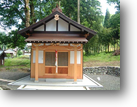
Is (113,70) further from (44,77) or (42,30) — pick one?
(42,30)

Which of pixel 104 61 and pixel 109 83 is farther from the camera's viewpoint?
pixel 104 61

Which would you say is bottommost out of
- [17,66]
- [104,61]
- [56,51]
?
[17,66]

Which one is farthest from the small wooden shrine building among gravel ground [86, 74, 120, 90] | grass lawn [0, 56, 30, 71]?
grass lawn [0, 56, 30, 71]

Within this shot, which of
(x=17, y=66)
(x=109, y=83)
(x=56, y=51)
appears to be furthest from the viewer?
(x=17, y=66)

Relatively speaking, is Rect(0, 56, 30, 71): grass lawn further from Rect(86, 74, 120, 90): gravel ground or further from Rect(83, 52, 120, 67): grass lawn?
Rect(86, 74, 120, 90): gravel ground

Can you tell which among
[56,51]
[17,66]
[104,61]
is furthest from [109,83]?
[17,66]

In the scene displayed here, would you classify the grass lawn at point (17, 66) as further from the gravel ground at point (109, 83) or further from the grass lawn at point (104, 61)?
the gravel ground at point (109, 83)

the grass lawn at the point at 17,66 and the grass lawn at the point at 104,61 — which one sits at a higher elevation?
the grass lawn at the point at 104,61

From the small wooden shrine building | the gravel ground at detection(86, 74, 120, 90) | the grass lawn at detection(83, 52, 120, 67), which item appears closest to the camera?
the gravel ground at detection(86, 74, 120, 90)

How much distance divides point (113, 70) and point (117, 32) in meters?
11.7

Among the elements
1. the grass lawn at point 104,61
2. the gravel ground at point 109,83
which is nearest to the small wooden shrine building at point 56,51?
the gravel ground at point 109,83

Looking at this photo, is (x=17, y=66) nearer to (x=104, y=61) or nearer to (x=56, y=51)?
(x=56, y=51)

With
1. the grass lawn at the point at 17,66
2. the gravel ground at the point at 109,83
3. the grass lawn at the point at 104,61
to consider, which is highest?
the grass lawn at the point at 104,61

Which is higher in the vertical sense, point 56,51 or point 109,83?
point 56,51
